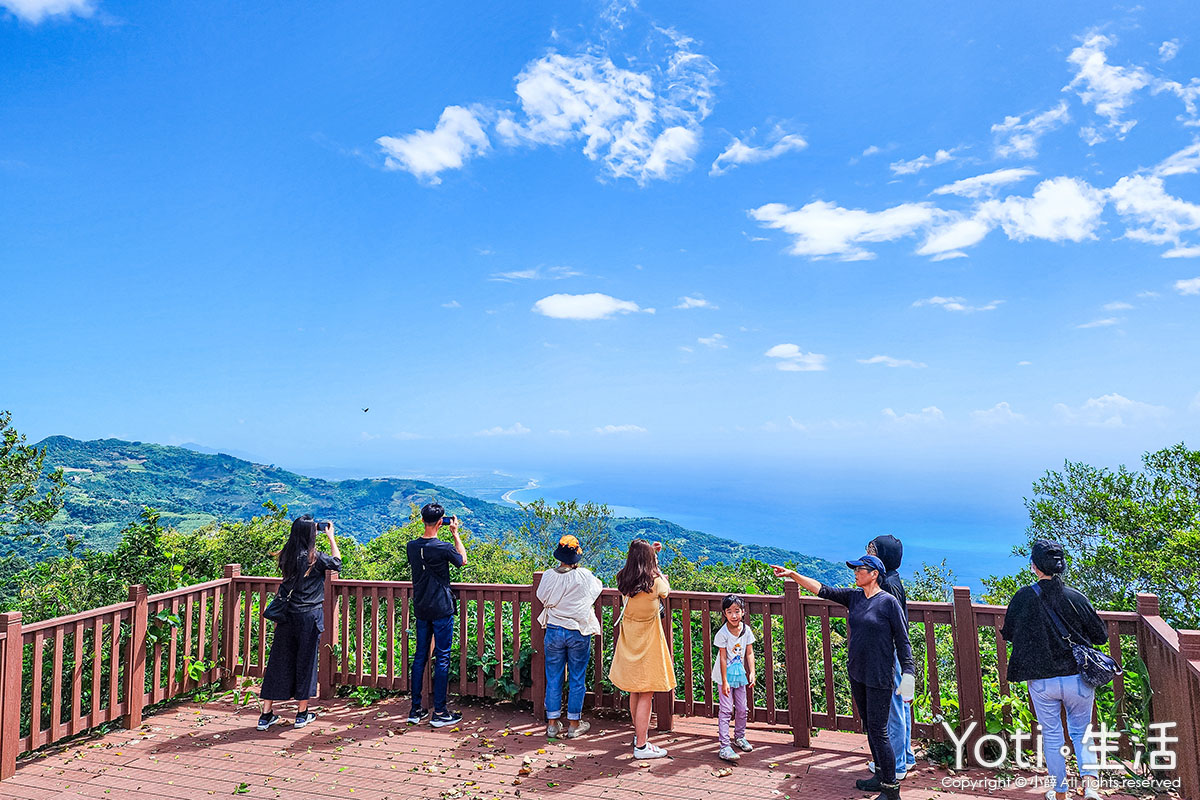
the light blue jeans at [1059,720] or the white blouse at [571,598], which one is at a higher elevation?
the white blouse at [571,598]

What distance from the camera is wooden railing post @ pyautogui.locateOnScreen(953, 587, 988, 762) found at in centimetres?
469

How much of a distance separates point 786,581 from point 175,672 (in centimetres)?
561

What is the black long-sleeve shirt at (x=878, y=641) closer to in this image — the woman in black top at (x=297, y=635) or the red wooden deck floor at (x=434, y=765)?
the red wooden deck floor at (x=434, y=765)

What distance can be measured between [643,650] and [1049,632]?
8.64 ft

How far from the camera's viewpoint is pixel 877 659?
4027 mm

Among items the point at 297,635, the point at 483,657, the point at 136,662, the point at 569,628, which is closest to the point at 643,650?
the point at 569,628

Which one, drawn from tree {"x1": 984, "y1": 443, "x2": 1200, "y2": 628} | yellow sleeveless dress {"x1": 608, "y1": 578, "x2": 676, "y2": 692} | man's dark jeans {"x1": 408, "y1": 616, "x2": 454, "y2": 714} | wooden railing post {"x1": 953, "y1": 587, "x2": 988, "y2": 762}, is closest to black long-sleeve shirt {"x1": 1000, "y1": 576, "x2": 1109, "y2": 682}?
wooden railing post {"x1": 953, "y1": 587, "x2": 988, "y2": 762}

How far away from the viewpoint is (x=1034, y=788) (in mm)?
4262

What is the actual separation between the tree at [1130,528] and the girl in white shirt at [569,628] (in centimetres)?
886

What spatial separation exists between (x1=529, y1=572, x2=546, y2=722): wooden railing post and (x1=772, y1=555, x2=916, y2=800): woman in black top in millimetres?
2572

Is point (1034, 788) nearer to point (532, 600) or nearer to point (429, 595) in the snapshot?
point (532, 600)

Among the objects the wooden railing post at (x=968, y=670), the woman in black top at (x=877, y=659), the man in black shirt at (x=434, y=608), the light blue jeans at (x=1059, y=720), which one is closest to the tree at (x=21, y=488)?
the man in black shirt at (x=434, y=608)

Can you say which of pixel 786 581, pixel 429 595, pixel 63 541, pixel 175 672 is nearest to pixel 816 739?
pixel 786 581

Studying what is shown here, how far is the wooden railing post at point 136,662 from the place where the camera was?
554cm
